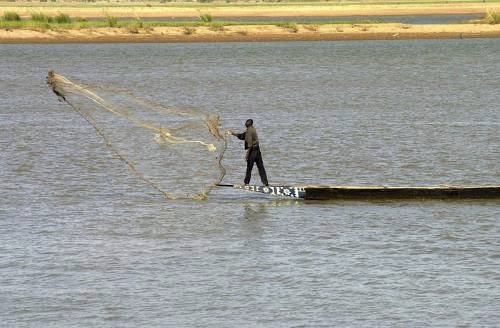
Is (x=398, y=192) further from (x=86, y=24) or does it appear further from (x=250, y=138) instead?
(x=86, y=24)

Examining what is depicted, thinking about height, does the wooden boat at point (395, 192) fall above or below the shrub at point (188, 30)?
below

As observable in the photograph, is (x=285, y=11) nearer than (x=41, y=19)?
No

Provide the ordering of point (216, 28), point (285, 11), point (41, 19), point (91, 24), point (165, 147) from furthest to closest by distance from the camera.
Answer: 1. point (285, 11)
2. point (41, 19)
3. point (91, 24)
4. point (216, 28)
5. point (165, 147)

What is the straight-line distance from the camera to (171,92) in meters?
58.5

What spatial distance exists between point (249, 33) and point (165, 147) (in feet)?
192

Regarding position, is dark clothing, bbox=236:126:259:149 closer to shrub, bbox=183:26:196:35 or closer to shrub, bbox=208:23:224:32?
shrub, bbox=183:26:196:35

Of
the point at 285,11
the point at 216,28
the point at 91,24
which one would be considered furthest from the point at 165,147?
the point at 285,11

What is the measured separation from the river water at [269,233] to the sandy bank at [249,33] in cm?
3984

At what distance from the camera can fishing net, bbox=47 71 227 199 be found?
26875 millimetres

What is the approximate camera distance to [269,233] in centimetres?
2442

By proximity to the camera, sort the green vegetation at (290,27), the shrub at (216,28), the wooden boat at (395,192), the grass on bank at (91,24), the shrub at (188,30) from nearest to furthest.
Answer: the wooden boat at (395,192), the shrub at (188,30), the grass on bank at (91,24), the shrub at (216,28), the green vegetation at (290,27)

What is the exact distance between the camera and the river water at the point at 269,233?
19156mm

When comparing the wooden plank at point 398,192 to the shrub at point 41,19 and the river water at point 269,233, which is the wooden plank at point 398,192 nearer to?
the river water at point 269,233

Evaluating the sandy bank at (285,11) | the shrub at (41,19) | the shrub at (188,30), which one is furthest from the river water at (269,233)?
the sandy bank at (285,11)
